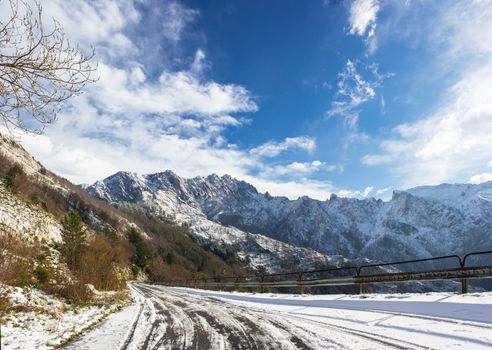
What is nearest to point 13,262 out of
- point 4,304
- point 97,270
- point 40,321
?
point 4,304

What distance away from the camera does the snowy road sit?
21.4ft

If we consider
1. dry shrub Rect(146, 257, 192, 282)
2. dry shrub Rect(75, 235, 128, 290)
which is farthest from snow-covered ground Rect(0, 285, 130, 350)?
dry shrub Rect(146, 257, 192, 282)

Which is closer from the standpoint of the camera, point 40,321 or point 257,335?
point 257,335

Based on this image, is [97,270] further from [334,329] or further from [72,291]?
[334,329]

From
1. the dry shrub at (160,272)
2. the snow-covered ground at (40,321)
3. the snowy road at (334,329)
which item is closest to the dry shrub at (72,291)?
the snow-covered ground at (40,321)

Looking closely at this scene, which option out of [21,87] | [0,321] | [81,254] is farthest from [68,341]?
[81,254]

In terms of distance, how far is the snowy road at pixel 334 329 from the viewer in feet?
21.4

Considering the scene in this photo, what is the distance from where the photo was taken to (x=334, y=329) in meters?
8.07

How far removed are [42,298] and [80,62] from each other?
877 centimetres

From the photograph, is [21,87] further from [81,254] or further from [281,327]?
[81,254]

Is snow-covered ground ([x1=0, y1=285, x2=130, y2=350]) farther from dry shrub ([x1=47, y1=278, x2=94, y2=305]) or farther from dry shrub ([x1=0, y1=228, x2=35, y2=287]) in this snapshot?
dry shrub ([x1=47, y1=278, x2=94, y2=305])

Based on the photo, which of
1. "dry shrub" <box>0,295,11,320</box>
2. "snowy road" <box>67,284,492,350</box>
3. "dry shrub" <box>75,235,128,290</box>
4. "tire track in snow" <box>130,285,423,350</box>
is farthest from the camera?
"dry shrub" <box>75,235,128,290</box>

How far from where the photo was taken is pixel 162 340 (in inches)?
297

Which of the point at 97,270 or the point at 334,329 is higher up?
the point at 97,270
